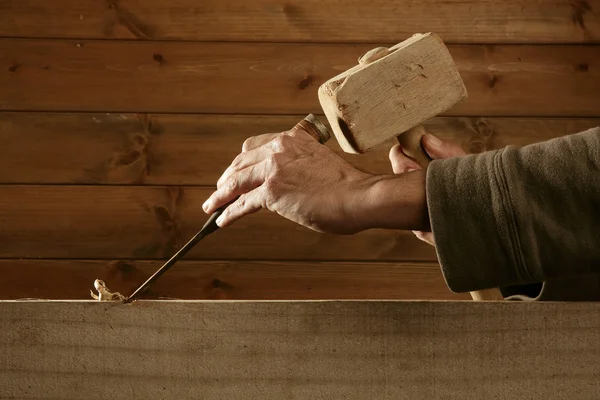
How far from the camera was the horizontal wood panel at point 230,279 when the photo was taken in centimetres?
183

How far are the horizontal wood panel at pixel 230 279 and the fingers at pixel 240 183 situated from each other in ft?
3.53

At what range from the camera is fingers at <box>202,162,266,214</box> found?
74 cm

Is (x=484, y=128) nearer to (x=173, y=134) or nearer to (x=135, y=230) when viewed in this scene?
(x=173, y=134)

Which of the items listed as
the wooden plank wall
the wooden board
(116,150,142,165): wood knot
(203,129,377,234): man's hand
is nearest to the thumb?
(203,129,377,234): man's hand

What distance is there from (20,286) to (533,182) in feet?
5.07

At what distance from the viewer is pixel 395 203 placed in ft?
2.09

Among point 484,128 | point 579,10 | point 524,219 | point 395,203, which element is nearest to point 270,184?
point 395,203

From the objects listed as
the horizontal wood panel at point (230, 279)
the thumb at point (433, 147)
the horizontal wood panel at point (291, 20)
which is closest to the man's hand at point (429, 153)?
the thumb at point (433, 147)

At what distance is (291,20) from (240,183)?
121cm

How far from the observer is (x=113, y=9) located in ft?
6.11

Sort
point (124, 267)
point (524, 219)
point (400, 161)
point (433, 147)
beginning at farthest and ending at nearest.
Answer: point (124, 267) → point (400, 161) → point (433, 147) → point (524, 219)

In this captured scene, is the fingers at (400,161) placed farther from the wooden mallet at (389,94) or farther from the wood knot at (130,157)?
the wood knot at (130,157)

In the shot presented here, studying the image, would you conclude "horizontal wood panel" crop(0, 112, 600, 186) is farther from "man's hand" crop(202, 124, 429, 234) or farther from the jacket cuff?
the jacket cuff

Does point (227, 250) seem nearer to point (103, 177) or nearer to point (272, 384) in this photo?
point (103, 177)
